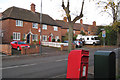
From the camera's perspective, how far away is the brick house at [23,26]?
94.5ft

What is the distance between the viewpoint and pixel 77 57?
5.11m

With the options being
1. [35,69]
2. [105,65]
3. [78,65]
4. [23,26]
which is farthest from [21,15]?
[105,65]

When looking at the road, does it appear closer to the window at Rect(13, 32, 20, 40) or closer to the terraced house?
the terraced house

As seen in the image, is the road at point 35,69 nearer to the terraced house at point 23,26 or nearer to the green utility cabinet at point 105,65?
the green utility cabinet at point 105,65

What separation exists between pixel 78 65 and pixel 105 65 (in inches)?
39.4

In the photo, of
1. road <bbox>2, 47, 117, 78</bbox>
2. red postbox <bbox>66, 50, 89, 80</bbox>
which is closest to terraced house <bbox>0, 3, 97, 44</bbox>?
road <bbox>2, 47, 117, 78</bbox>

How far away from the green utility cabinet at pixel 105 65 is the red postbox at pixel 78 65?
49cm

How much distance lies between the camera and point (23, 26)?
31.6 meters

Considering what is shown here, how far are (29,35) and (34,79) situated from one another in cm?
2817

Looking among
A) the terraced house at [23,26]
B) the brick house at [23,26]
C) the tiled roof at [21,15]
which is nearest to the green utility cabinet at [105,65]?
the terraced house at [23,26]

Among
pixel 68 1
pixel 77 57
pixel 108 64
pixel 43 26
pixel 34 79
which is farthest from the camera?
pixel 43 26

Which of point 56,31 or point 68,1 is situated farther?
point 56,31

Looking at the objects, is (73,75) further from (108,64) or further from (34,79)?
(34,79)

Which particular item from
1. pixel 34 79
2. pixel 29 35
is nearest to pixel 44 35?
pixel 29 35
